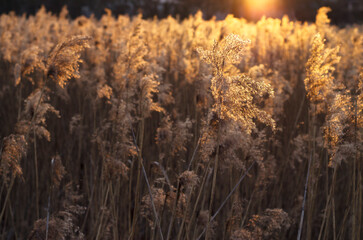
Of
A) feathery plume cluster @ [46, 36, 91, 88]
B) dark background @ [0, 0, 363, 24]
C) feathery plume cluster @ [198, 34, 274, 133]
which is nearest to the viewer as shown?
feathery plume cluster @ [198, 34, 274, 133]

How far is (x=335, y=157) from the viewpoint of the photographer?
1.35m

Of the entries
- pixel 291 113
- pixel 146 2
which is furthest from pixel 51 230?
pixel 146 2

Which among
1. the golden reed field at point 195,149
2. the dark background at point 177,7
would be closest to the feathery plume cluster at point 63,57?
the golden reed field at point 195,149

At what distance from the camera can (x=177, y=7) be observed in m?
29.0

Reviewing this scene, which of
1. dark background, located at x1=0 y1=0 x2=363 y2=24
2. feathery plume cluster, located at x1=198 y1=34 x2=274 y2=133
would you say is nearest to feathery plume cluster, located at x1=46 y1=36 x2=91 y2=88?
feathery plume cluster, located at x1=198 y1=34 x2=274 y2=133

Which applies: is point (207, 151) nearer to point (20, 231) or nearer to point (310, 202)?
point (310, 202)

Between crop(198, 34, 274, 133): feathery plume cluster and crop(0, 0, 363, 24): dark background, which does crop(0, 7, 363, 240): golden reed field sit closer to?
crop(198, 34, 274, 133): feathery plume cluster

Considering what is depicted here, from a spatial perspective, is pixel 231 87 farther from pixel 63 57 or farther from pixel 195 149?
pixel 63 57

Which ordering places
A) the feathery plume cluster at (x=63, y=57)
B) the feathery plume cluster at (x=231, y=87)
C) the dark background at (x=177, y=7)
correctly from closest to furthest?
1. the feathery plume cluster at (x=231, y=87)
2. the feathery plume cluster at (x=63, y=57)
3. the dark background at (x=177, y=7)

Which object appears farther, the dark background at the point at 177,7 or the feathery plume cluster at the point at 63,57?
the dark background at the point at 177,7

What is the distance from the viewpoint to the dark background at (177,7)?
78.9ft

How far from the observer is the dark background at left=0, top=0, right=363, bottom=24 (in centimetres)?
2404

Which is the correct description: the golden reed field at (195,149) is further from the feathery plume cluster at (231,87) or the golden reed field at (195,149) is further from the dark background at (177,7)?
the dark background at (177,7)

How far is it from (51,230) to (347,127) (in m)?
1.09
